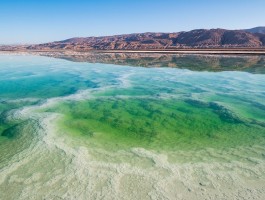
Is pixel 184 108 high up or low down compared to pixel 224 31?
up

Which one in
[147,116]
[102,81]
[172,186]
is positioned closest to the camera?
[172,186]

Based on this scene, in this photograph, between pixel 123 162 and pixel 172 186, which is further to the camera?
pixel 123 162

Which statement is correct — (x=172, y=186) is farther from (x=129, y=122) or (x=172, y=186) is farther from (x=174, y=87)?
(x=174, y=87)

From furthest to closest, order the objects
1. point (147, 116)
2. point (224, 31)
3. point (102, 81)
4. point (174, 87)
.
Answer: point (224, 31) → point (102, 81) → point (174, 87) → point (147, 116)

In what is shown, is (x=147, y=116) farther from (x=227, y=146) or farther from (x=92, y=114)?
(x=227, y=146)

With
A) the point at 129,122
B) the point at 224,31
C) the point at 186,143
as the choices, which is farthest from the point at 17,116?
the point at 224,31

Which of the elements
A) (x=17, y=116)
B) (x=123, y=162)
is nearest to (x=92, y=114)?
(x=17, y=116)

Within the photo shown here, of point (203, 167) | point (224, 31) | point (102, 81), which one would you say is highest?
point (203, 167)
